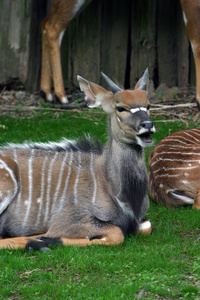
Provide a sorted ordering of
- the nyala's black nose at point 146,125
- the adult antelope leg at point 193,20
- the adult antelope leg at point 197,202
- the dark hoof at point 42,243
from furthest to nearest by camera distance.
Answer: the adult antelope leg at point 193,20 → the adult antelope leg at point 197,202 → the dark hoof at point 42,243 → the nyala's black nose at point 146,125

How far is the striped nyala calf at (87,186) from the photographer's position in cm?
391

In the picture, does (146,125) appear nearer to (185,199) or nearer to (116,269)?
(116,269)

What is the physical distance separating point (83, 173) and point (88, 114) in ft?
10.7

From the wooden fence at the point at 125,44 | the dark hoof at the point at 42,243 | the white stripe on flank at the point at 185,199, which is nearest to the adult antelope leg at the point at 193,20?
the wooden fence at the point at 125,44

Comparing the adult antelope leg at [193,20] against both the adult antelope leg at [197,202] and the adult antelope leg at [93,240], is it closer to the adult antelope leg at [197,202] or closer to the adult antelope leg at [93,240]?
the adult antelope leg at [197,202]

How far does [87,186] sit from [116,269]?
84 cm

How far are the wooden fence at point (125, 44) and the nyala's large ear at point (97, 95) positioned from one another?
171 inches

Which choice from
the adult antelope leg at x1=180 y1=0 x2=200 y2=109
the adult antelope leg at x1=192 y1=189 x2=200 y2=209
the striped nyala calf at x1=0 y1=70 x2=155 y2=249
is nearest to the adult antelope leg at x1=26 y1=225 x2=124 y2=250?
the striped nyala calf at x1=0 y1=70 x2=155 y2=249

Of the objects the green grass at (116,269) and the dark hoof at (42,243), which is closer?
the green grass at (116,269)

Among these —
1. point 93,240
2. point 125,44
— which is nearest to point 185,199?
point 93,240

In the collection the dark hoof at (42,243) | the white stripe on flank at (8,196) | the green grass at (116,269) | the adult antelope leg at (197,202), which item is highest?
the white stripe on flank at (8,196)

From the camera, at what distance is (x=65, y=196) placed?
4.16 meters

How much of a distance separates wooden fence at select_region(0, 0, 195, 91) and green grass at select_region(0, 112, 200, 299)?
4489 millimetres

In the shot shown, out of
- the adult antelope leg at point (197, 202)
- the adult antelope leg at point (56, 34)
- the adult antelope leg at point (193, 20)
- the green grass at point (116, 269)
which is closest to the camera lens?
the green grass at point (116, 269)
